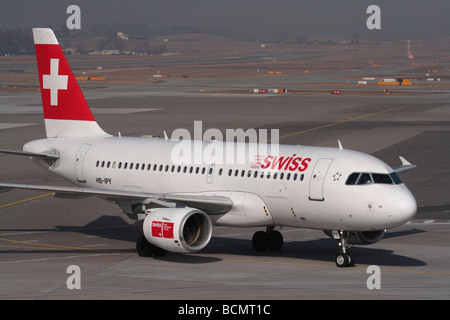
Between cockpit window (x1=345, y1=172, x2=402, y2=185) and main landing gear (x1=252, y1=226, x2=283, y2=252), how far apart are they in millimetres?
5759

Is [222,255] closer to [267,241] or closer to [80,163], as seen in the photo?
[267,241]

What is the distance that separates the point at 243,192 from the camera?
33.3 metres

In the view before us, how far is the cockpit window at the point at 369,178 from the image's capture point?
30328 millimetres

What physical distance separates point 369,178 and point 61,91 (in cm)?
1808

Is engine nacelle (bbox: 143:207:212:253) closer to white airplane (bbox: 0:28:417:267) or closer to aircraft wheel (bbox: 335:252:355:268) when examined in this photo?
white airplane (bbox: 0:28:417:267)

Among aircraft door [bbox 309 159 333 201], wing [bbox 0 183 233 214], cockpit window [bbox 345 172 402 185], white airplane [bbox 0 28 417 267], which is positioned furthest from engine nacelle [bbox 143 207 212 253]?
cockpit window [bbox 345 172 402 185]

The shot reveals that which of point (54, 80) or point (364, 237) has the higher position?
point (54, 80)

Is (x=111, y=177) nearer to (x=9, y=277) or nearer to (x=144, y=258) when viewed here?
(x=144, y=258)

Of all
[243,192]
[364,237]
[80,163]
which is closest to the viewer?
[364,237]

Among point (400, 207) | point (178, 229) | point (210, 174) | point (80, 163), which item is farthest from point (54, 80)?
point (400, 207)

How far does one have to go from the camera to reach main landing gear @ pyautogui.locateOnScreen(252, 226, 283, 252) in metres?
35.1

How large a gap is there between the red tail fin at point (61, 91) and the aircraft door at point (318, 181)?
14103 mm

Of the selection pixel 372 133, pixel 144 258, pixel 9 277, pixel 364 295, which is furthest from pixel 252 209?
pixel 372 133

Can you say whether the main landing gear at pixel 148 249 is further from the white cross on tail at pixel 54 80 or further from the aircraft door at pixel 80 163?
the white cross on tail at pixel 54 80
